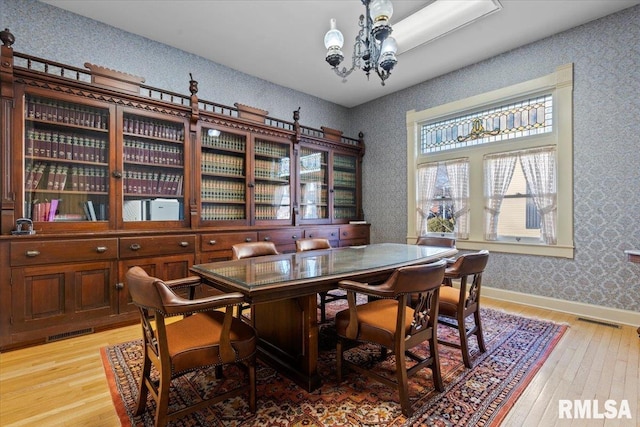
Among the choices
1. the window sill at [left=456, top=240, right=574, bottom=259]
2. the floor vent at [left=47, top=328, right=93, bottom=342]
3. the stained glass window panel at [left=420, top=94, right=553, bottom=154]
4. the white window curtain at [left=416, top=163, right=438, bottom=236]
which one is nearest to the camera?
the floor vent at [left=47, top=328, right=93, bottom=342]

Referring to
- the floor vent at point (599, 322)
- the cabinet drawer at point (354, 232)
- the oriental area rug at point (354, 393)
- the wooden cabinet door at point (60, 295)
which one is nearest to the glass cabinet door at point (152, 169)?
the wooden cabinet door at point (60, 295)

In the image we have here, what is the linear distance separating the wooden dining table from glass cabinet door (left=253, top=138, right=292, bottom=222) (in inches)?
77.3

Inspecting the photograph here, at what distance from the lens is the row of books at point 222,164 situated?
375 centimetres

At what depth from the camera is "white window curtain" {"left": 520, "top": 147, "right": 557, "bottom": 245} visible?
139 inches

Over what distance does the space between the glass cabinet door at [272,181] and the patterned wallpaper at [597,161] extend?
295 cm

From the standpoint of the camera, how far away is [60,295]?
2.66 meters

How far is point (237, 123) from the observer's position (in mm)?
3930

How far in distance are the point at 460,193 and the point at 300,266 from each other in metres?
3.18

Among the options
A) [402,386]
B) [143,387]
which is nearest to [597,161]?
[402,386]

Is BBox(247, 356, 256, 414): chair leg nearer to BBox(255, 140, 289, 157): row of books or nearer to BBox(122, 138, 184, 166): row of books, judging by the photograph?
BBox(122, 138, 184, 166): row of books

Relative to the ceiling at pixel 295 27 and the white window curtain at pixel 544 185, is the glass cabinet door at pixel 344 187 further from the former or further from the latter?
the white window curtain at pixel 544 185

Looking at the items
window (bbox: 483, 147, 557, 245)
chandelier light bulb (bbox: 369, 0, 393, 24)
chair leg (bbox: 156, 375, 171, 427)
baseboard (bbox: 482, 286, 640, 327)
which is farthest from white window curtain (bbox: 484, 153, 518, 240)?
chair leg (bbox: 156, 375, 171, 427)

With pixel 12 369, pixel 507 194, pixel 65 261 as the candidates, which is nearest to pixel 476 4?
pixel 507 194

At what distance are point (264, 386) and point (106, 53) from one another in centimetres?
374
